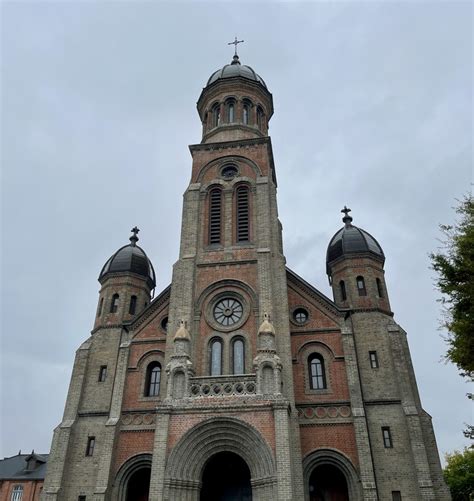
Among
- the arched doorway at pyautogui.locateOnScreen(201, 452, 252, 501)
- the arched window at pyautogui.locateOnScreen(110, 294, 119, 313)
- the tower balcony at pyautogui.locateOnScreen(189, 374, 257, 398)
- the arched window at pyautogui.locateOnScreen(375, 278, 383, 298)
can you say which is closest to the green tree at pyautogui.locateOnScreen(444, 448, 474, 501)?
the arched window at pyautogui.locateOnScreen(375, 278, 383, 298)

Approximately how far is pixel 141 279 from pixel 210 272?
21.3ft

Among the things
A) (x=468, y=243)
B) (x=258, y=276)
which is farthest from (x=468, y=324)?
(x=258, y=276)

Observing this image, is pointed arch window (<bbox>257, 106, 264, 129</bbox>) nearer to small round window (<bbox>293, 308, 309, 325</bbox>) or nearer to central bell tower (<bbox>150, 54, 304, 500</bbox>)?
central bell tower (<bbox>150, 54, 304, 500</bbox>)

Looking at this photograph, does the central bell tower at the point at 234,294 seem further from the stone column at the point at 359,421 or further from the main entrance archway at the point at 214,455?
the stone column at the point at 359,421

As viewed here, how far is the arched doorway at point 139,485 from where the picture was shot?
22.0 m

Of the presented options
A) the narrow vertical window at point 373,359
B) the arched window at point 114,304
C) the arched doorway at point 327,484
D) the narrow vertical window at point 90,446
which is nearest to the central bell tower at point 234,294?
the arched doorway at point 327,484

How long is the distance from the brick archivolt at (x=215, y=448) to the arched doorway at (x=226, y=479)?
157 cm

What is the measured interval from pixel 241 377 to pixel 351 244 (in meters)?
11.7

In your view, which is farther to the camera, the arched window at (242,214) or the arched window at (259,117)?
the arched window at (259,117)

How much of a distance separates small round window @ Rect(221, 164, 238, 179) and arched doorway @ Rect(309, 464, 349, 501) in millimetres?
16186

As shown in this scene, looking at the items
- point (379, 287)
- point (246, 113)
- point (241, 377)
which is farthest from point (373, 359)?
point (246, 113)

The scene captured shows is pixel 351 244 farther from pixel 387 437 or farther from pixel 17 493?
pixel 17 493

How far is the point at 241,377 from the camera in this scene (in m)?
19.5

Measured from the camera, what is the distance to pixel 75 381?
24.6 metres
